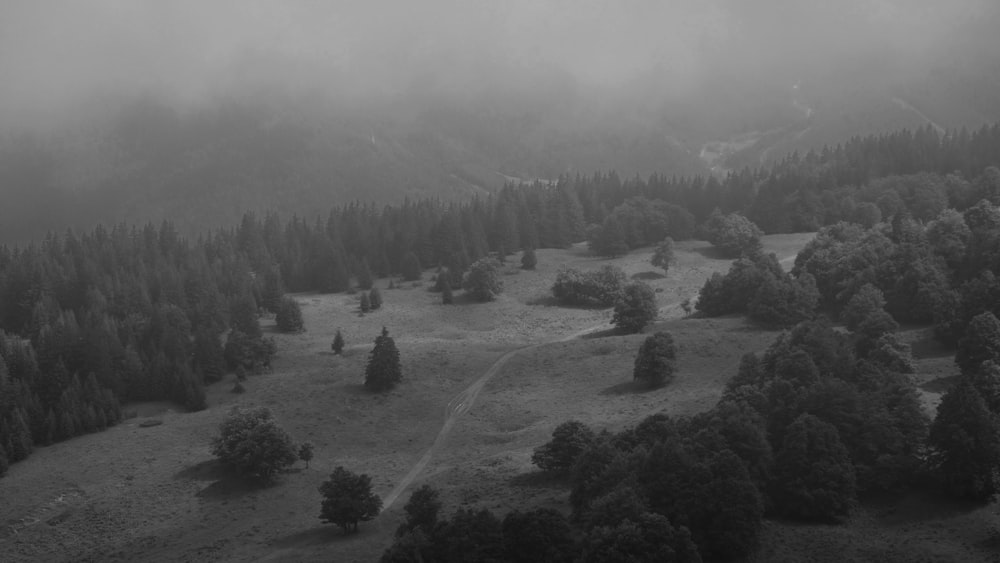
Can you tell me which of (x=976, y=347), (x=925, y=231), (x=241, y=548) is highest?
(x=925, y=231)

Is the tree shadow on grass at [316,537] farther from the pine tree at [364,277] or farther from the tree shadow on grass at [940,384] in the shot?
the pine tree at [364,277]

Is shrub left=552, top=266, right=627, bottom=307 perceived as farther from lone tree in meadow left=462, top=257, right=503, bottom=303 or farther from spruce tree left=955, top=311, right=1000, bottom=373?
spruce tree left=955, top=311, right=1000, bottom=373

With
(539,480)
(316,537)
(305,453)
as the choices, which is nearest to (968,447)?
(539,480)

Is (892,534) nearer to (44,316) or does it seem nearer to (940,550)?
(940,550)

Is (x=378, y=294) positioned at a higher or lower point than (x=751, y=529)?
higher

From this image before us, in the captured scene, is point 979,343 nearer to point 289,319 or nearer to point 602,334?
point 602,334

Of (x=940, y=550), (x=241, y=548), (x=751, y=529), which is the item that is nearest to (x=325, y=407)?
(x=241, y=548)

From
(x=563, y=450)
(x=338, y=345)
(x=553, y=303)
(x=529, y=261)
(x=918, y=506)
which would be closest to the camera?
Result: (x=918, y=506)
